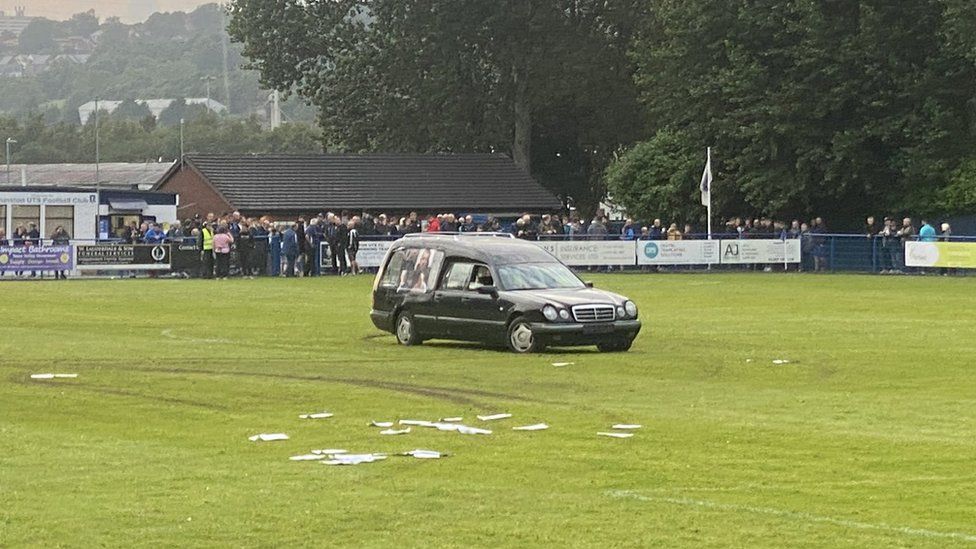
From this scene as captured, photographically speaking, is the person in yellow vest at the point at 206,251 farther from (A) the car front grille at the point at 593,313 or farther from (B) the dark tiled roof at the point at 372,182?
(A) the car front grille at the point at 593,313

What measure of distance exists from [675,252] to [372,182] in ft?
67.0

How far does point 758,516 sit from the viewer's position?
40.2 ft

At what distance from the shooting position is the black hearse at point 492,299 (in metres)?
27.3

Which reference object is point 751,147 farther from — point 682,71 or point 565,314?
point 565,314

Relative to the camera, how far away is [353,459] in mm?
15031

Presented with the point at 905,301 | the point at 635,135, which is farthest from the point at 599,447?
the point at 635,135

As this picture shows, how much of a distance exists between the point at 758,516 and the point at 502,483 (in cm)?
224

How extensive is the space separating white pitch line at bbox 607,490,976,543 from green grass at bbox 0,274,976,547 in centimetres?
3

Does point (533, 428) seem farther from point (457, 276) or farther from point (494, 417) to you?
point (457, 276)

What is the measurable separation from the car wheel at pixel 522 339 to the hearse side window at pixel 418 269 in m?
1.87

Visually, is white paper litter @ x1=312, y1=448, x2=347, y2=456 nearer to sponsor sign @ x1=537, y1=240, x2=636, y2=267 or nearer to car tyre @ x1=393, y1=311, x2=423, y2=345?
car tyre @ x1=393, y1=311, x2=423, y2=345

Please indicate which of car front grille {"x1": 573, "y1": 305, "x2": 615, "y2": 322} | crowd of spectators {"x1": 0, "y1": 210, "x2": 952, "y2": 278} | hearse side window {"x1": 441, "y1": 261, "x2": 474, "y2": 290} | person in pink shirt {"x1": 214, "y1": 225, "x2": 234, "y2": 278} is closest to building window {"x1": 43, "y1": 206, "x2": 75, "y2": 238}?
crowd of spectators {"x1": 0, "y1": 210, "x2": 952, "y2": 278}

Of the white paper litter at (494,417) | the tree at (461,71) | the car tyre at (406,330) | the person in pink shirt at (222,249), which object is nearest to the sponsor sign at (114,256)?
the person in pink shirt at (222,249)

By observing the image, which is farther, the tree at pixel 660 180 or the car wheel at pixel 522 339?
the tree at pixel 660 180
